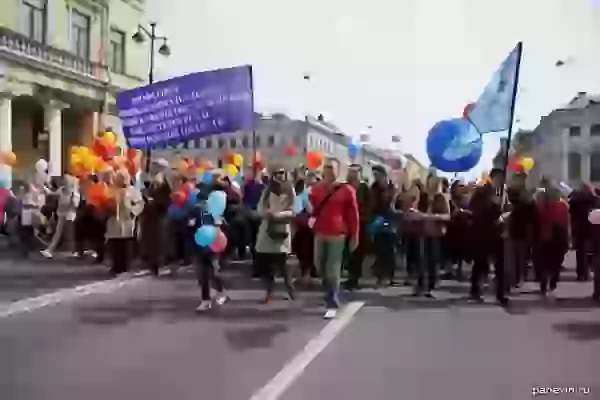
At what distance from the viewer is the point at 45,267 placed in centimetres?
1453

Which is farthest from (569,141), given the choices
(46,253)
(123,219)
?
(123,219)

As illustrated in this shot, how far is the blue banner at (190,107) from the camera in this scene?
651 inches

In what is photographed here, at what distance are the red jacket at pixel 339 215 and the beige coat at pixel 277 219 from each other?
58cm

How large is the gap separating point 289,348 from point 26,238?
1029cm

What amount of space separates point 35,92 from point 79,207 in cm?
1483

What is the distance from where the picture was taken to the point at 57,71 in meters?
30.5

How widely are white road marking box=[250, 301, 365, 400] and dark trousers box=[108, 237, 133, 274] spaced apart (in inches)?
188

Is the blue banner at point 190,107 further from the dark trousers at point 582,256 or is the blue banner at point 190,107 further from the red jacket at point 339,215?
the red jacket at point 339,215

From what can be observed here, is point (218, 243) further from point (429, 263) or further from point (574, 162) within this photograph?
point (574, 162)

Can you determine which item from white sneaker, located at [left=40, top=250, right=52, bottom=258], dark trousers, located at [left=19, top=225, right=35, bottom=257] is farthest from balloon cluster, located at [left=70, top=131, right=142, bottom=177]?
white sneaker, located at [left=40, top=250, right=52, bottom=258]

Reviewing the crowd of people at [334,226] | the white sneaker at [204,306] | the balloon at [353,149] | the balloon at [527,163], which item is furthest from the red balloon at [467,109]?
the white sneaker at [204,306]

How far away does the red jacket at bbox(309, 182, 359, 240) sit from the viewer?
9.45m

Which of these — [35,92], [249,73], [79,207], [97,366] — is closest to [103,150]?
[79,207]

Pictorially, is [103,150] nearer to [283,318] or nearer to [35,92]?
[283,318]
